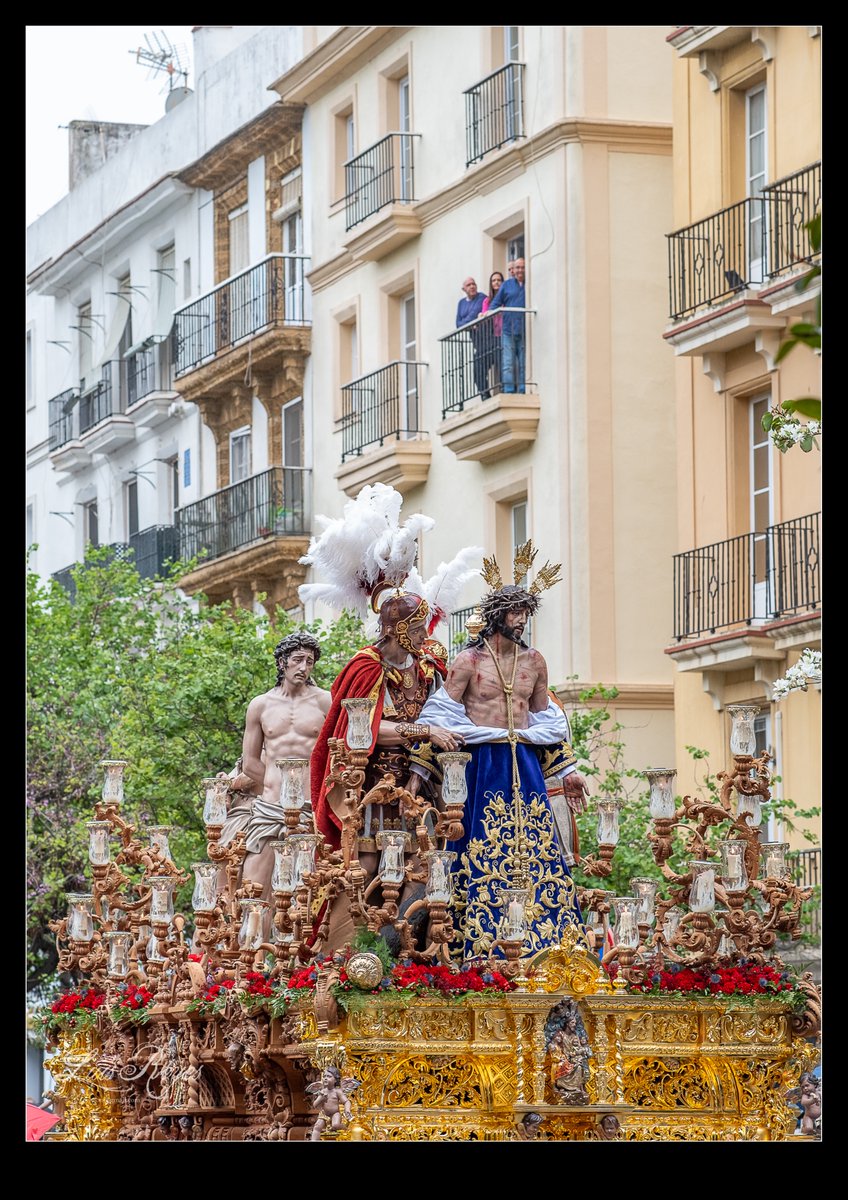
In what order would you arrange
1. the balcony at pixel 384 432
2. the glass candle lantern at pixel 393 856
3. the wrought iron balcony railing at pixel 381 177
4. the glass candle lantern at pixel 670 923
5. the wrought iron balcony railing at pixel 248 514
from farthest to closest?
the wrought iron balcony railing at pixel 248 514
the wrought iron balcony railing at pixel 381 177
the balcony at pixel 384 432
the glass candle lantern at pixel 670 923
the glass candle lantern at pixel 393 856

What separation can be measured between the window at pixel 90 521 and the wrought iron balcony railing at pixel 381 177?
8.50 meters

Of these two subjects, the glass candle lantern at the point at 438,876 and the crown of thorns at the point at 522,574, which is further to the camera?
the crown of thorns at the point at 522,574

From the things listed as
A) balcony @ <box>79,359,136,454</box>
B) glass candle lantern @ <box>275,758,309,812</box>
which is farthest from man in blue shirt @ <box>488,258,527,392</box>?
glass candle lantern @ <box>275,758,309,812</box>

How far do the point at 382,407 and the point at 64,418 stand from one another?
401 inches

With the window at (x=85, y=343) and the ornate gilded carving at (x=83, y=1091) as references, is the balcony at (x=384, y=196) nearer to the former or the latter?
the window at (x=85, y=343)

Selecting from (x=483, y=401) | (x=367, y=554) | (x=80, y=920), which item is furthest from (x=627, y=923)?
(x=483, y=401)

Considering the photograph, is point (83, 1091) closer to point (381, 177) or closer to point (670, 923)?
point (670, 923)

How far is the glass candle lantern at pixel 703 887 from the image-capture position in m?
14.8

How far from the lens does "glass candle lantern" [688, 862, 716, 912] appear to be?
14.8 meters

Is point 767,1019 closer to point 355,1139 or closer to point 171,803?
point 355,1139

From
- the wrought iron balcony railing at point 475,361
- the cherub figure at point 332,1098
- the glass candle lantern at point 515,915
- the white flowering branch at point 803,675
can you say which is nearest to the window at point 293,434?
the wrought iron balcony railing at point 475,361

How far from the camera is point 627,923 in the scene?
14578 mm

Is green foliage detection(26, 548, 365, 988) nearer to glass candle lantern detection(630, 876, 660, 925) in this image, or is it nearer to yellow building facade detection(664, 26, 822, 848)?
yellow building facade detection(664, 26, 822, 848)
